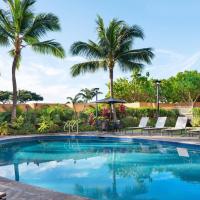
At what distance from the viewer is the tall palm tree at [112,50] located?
22.1 m

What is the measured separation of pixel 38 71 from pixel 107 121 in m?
20.3

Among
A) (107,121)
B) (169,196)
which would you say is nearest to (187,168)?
(169,196)

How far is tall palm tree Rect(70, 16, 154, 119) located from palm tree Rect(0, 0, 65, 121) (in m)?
2.73

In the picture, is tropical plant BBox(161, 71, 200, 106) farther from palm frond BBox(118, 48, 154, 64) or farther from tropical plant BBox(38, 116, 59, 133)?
tropical plant BBox(38, 116, 59, 133)

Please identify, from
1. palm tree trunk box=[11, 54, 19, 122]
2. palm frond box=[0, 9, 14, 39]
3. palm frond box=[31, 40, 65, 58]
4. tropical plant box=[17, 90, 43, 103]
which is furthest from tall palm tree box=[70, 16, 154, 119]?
tropical plant box=[17, 90, 43, 103]

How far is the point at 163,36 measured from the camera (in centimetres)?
2778

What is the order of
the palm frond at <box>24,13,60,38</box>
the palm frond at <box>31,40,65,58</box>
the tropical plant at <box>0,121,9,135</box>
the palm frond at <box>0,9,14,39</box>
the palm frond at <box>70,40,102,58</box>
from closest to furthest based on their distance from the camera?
1. the tropical plant at <box>0,121,9,135</box>
2. the palm frond at <box>0,9,14,39</box>
3. the palm frond at <box>24,13,60,38</box>
4. the palm frond at <box>31,40,65,58</box>
5. the palm frond at <box>70,40,102,58</box>

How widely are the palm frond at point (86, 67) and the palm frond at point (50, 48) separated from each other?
7.92ft

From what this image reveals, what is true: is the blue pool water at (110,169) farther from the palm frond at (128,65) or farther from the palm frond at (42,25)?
the palm frond at (128,65)

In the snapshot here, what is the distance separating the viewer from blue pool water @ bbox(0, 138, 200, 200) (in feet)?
22.7

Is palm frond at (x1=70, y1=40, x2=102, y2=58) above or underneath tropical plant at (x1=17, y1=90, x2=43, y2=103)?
above

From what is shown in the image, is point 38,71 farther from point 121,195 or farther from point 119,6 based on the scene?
point 121,195

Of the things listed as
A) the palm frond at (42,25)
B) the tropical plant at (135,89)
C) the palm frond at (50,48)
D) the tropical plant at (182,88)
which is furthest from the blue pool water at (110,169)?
the tropical plant at (182,88)

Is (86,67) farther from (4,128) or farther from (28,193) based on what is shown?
(28,193)
